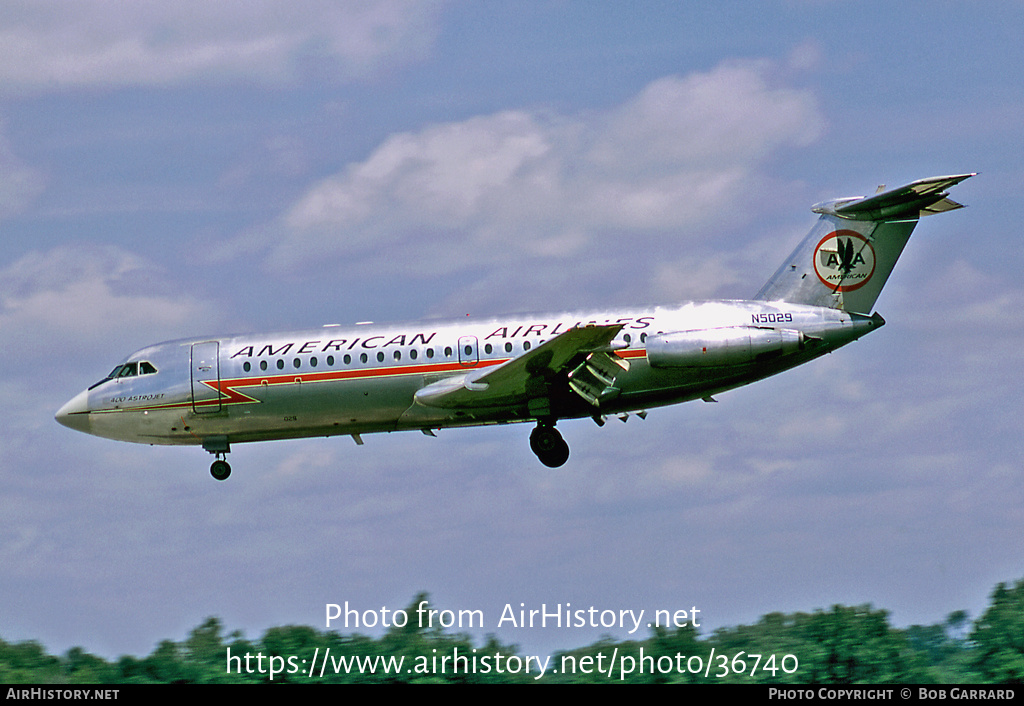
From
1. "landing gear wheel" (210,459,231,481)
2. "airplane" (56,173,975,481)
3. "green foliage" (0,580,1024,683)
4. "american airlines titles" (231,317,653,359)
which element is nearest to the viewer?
"airplane" (56,173,975,481)

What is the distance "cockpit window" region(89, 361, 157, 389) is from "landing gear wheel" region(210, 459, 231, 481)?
322 cm

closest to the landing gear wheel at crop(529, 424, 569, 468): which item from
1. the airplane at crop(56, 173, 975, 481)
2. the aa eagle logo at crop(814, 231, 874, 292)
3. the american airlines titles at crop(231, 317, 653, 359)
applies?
the airplane at crop(56, 173, 975, 481)

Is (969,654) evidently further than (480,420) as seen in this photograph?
Yes

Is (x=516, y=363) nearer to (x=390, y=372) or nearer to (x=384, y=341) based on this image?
(x=390, y=372)

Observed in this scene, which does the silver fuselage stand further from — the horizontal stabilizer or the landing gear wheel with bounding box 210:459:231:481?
the horizontal stabilizer

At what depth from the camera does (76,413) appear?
39188 mm

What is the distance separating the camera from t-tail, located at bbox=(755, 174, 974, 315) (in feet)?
121
